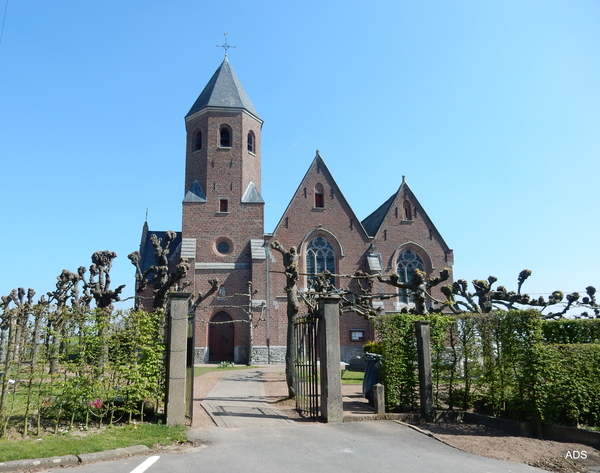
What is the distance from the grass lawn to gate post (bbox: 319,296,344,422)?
2866mm

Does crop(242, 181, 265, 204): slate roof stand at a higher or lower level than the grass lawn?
higher

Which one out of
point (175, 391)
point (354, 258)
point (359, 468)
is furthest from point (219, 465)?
point (354, 258)

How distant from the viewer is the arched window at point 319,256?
99.3 ft

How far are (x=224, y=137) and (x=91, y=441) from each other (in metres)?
25.6

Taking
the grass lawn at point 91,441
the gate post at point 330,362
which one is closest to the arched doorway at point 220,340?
the gate post at point 330,362

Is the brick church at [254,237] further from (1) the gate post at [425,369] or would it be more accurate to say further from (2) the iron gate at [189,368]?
(2) the iron gate at [189,368]

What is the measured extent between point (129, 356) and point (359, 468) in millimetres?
4850

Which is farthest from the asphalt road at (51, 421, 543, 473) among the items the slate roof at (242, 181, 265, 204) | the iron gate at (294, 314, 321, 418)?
the slate roof at (242, 181, 265, 204)

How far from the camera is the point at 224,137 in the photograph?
31047mm

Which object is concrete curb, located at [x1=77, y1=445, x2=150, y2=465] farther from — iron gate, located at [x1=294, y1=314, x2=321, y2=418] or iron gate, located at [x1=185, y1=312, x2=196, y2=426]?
iron gate, located at [x1=294, y1=314, x2=321, y2=418]

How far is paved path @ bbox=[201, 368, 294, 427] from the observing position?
9.52m

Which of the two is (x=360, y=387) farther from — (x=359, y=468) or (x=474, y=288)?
(x=359, y=468)

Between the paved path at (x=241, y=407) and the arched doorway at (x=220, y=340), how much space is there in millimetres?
11483

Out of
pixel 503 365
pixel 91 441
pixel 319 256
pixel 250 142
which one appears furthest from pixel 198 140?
pixel 91 441
